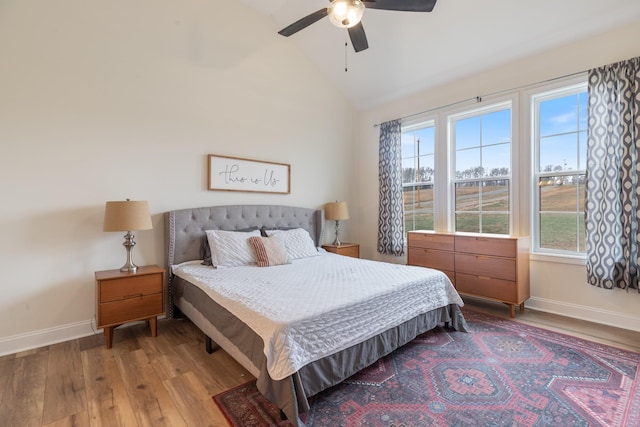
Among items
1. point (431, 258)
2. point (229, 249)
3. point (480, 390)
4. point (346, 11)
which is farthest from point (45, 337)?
point (431, 258)

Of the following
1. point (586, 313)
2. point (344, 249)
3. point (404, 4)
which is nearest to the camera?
point (404, 4)

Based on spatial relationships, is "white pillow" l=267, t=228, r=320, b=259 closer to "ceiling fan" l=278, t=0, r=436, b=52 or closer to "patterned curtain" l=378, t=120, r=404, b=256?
"patterned curtain" l=378, t=120, r=404, b=256

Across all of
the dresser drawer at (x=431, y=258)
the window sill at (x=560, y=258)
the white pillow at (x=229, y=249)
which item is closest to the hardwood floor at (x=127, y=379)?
the window sill at (x=560, y=258)

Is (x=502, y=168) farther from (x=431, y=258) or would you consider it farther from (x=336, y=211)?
(x=336, y=211)

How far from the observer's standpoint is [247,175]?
3.74 m

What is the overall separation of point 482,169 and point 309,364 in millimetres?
3255

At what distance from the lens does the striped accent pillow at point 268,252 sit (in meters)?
3.05

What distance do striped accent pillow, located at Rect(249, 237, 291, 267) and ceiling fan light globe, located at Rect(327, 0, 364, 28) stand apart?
2135mm

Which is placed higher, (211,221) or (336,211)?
(336,211)

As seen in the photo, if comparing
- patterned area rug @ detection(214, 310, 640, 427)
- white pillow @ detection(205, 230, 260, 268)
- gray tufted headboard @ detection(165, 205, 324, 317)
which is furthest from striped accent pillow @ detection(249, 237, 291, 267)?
patterned area rug @ detection(214, 310, 640, 427)

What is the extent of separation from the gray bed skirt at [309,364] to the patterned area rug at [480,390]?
0.13m

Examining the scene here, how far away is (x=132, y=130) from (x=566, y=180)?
4.51 metres

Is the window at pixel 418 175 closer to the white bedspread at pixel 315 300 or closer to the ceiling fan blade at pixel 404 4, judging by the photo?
the white bedspread at pixel 315 300

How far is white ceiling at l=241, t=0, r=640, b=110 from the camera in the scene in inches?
109
